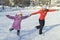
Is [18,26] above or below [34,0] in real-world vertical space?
above

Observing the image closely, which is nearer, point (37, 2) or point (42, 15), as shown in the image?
point (42, 15)

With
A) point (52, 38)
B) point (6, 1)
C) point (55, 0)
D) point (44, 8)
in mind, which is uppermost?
point (44, 8)

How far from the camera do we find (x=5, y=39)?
8711 mm

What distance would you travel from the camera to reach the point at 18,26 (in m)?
9.53

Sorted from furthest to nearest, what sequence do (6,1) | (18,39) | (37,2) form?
(37,2), (6,1), (18,39)

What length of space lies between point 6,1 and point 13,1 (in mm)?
4672

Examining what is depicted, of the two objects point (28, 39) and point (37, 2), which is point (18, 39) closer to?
point (28, 39)

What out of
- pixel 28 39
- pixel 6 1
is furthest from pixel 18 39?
pixel 6 1

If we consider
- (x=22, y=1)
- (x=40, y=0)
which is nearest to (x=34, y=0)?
(x=40, y=0)

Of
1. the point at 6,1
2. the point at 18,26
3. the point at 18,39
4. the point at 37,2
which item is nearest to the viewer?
the point at 18,39

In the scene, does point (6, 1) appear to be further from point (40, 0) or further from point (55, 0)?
point (55, 0)

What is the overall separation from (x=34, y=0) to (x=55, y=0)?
34.1 ft

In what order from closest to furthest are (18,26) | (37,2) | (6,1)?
(18,26), (6,1), (37,2)

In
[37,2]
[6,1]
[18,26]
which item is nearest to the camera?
[18,26]
